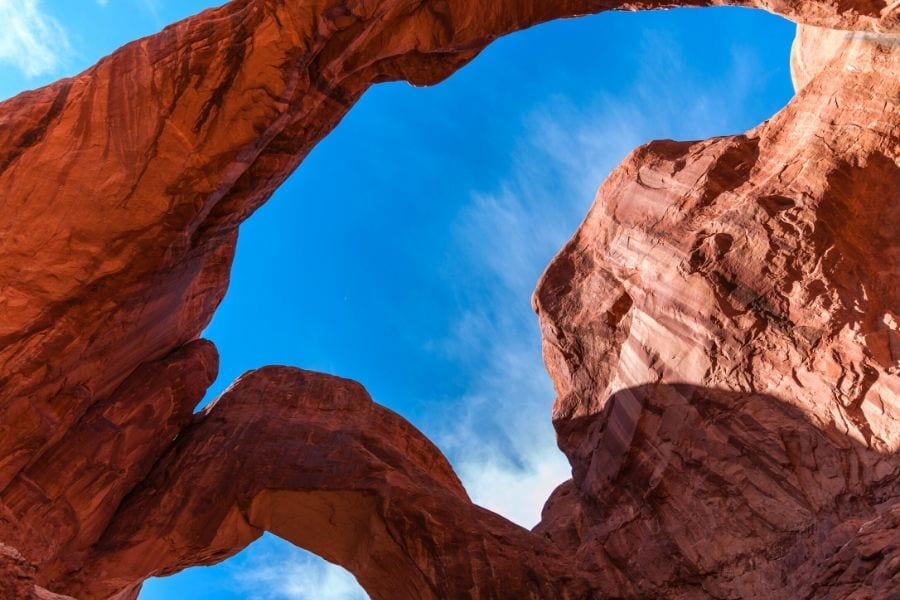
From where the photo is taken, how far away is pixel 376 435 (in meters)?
21.8

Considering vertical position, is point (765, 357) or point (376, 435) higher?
point (376, 435)

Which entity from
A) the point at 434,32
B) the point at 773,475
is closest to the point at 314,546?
the point at 773,475

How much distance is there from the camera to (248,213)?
19.9 metres

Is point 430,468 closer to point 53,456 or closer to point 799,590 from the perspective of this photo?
point 53,456

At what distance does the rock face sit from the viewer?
14.0 m

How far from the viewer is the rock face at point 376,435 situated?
14.0 metres

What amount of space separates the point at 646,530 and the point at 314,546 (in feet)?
36.3

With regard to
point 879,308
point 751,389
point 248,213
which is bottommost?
point 751,389

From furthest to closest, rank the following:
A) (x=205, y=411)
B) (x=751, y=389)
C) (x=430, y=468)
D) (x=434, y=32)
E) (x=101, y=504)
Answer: (x=430, y=468) → (x=205, y=411) → (x=434, y=32) → (x=101, y=504) → (x=751, y=389)

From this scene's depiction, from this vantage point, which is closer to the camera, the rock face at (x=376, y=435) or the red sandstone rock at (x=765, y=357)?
the red sandstone rock at (x=765, y=357)

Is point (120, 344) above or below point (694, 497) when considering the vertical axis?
above

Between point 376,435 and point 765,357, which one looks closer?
point 765,357

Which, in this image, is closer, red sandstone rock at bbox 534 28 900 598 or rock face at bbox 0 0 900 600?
red sandstone rock at bbox 534 28 900 598

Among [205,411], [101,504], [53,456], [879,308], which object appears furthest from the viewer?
[205,411]
